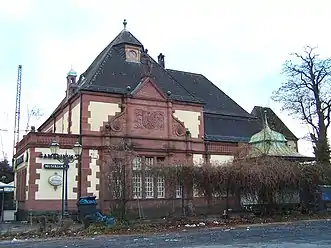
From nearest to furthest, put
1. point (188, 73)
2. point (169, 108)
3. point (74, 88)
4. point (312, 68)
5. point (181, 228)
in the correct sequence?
point (181, 228), point (169, 108), point (74, 88), point (312, 68), point (188, 73)

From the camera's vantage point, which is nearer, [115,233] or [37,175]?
[115,233]

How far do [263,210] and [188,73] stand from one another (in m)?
24.4

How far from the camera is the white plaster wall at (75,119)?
3291 cm

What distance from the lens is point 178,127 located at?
3519cm

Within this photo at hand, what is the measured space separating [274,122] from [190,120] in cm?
1716

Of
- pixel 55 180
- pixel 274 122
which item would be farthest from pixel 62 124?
pixel 274 122

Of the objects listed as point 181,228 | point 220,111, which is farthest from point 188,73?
point 181,228

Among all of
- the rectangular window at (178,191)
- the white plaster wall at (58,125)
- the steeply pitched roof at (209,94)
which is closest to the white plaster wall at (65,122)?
the white plaster wall at (58,125)

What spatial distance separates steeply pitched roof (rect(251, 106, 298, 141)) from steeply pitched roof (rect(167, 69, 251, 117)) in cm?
325

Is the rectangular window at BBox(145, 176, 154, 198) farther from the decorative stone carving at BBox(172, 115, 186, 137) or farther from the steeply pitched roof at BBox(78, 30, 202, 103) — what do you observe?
the steeply pitched roof at BBox(78, 30, 202, 103)

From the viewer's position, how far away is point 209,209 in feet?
89.8

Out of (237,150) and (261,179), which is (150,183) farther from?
(237,150)

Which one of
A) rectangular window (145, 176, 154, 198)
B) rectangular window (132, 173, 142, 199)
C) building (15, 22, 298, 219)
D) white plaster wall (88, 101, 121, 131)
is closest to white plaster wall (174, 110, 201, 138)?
building (15, 22, 298, 219)

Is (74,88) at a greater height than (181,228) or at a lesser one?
greater
